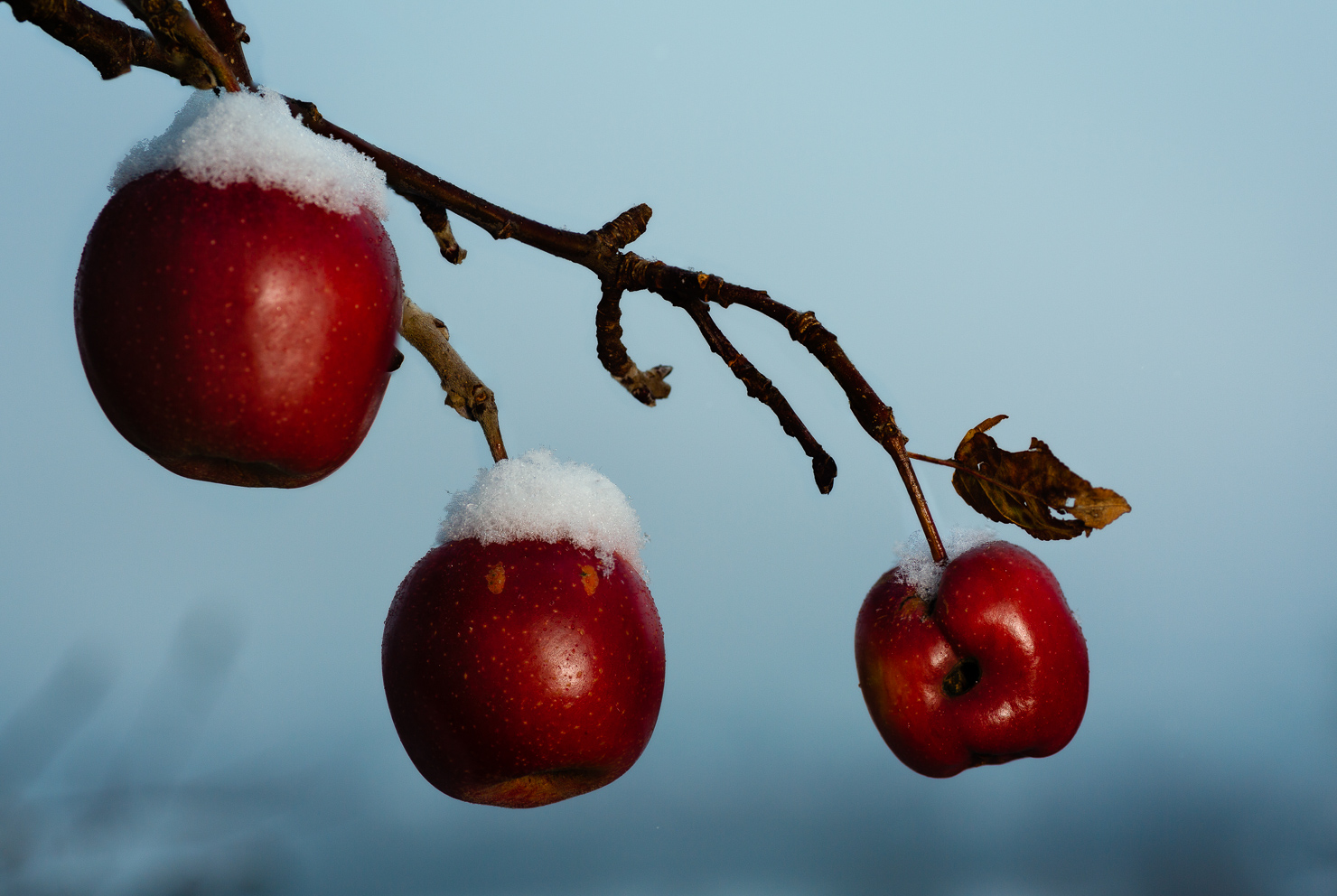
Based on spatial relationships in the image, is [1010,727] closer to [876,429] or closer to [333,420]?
[876,429]

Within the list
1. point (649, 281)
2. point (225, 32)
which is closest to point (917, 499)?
point (649, 281)

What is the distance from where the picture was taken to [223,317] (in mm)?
374

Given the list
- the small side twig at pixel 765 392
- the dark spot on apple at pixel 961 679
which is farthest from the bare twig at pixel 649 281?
the dark spot on apple at pixel 961 679

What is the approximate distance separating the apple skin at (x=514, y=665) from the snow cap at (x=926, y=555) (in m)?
0.17

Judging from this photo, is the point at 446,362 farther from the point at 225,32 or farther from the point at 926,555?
the point at 926,555

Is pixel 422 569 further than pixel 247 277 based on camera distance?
Yes

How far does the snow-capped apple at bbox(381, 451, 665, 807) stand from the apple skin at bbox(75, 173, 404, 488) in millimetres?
106

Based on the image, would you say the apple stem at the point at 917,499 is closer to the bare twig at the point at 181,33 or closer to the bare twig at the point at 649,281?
the bare twig at the point at 649,281

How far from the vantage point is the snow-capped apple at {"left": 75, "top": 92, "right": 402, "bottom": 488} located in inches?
14.8

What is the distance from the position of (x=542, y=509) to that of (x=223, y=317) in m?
0.18

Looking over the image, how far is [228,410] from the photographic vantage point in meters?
0.38

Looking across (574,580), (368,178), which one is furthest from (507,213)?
(574,580)

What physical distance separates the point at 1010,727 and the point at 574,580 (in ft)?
0.87

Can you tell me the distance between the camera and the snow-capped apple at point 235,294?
14.8 inches
